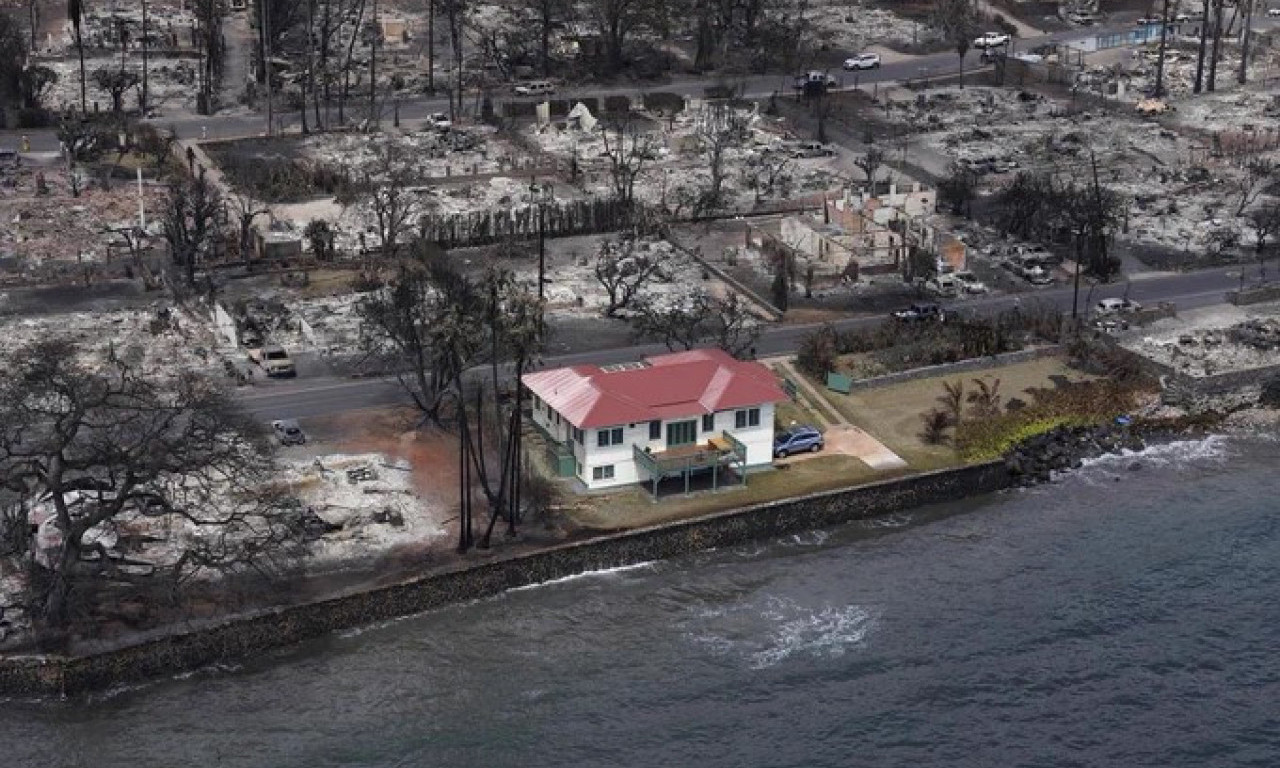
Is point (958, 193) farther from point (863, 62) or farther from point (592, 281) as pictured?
point (863, 62)

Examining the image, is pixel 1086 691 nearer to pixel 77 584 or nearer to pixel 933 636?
pixel 933 636

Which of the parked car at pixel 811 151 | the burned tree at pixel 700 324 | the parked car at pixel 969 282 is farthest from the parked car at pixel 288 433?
the parked car at pixel 811 151

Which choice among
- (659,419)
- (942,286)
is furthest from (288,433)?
(942,286)

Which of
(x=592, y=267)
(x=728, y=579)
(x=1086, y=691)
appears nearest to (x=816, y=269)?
(x=592, y=267)

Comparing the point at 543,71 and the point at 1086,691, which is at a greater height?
the point at 543,71

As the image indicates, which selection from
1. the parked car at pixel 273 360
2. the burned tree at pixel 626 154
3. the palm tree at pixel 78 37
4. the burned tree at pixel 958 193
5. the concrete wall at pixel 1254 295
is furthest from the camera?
the palm tree at pixel 78 37

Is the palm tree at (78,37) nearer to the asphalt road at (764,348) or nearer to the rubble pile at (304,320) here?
the rubble pile at (304,320)

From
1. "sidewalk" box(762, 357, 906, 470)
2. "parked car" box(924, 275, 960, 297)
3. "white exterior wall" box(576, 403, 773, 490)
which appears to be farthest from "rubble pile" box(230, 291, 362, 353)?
"parked car" box(924, 275, 960, 297)
